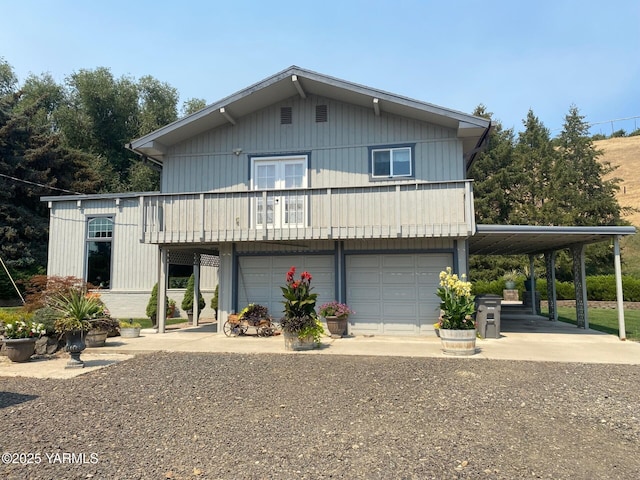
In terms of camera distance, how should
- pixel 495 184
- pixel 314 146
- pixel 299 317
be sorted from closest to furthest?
pixel 299 317 → pixel 314 146 → pixel 495 184

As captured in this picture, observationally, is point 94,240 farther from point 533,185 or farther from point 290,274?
point 533,185

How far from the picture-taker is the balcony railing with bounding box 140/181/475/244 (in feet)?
36.8

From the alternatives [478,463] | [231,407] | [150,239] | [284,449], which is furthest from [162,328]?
[478,463]

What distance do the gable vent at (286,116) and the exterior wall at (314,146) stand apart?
10 cm

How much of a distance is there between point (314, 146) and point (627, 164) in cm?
6534

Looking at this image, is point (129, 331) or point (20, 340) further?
point (129, 331)

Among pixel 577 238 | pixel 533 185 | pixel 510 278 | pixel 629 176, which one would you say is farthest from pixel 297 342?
pixel 629 176

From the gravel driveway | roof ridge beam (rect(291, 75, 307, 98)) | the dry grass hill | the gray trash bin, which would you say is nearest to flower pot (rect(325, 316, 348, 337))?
the gray trash bin

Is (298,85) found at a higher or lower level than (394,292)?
higher

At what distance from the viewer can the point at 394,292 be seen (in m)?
12.6

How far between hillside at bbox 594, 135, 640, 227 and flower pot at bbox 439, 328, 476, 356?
48.3 m

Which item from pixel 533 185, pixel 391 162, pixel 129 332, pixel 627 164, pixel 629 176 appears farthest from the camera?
pixel 627 164

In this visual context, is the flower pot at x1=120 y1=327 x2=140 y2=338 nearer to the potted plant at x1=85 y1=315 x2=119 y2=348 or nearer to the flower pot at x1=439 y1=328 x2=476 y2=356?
the potted plant at x1=85 y1=315 x2=119 y2=348

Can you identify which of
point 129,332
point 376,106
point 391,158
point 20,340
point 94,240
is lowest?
point 129,332
